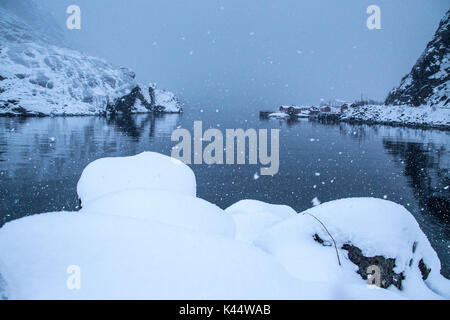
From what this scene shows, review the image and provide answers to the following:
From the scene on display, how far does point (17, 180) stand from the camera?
12.5 metres

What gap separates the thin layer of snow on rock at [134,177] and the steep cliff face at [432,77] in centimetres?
8631

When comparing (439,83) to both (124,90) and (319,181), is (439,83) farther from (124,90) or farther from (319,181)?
(124,90)

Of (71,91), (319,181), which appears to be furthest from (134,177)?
(71,91)

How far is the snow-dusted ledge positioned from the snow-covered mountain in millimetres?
77001

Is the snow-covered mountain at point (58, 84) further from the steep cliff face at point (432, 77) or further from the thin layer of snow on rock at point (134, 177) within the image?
the steep cliff face at point (432, 77)

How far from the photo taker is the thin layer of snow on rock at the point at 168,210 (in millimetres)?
3287

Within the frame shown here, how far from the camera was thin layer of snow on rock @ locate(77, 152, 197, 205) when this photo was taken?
17.4ft

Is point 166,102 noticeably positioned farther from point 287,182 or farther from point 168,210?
point 168,210

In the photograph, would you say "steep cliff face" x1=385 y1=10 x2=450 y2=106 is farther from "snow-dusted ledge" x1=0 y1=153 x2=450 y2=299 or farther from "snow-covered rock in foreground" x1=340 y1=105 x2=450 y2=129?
"snow-dusted ledge" x1=0 y1=153 x2=450 y2=299

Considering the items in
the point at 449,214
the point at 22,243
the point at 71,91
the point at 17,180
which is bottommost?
the point at 449,214

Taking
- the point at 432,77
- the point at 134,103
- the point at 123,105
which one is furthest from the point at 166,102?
the point at 432,77

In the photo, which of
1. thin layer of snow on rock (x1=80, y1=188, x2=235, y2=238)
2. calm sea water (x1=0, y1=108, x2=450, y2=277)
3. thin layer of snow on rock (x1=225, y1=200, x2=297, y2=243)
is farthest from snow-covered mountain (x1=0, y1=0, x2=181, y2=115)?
thin layer of snow on rock (x1=80, y1=188, x2=235, y2=238)

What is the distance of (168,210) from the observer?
339 centimetres

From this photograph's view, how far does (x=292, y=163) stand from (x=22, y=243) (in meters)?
19.4
